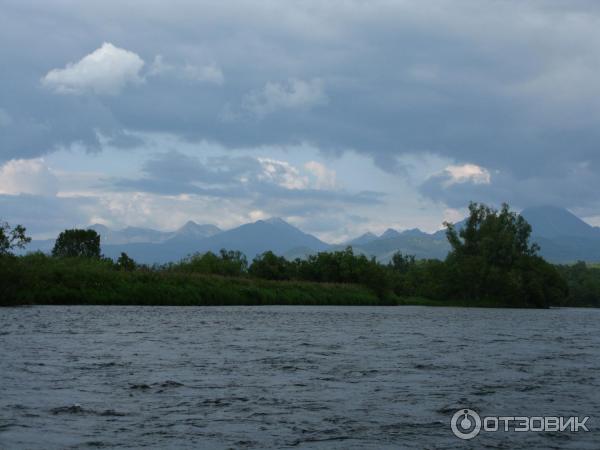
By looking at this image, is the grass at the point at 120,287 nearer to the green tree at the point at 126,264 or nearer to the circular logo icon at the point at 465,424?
the green tree at the point at 126,264

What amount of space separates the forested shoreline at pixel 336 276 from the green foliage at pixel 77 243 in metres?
0.19

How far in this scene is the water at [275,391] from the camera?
1216 cm

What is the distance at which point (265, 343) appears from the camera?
99.2 feet

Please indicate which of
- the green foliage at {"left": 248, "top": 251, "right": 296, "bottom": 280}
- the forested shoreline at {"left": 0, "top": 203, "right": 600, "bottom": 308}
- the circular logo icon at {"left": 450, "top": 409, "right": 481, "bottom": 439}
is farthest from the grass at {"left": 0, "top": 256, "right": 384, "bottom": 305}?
the circular logo icon at {"left": 450, "top": 409, "right": 481, "bottom": 439}

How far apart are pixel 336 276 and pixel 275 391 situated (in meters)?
107

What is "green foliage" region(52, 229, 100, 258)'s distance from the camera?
5551 inches

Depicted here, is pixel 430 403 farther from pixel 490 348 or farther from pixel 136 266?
pixel 136 266

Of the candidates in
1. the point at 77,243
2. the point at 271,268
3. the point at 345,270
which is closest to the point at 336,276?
the point at 345,270

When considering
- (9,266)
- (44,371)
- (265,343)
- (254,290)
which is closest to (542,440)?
(44,371)

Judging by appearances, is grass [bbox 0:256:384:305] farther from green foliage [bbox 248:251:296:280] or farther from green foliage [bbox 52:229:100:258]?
green foliage [bbox 52:229:100:258]

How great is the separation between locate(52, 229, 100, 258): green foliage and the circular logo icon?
132 meters

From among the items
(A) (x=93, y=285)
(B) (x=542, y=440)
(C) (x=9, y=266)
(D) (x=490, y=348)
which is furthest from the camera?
(A) (x=93, y=285)

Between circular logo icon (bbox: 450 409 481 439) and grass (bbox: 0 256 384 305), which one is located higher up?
grass (bbox: 0 256 384 305)

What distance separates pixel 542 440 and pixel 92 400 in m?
8.45
